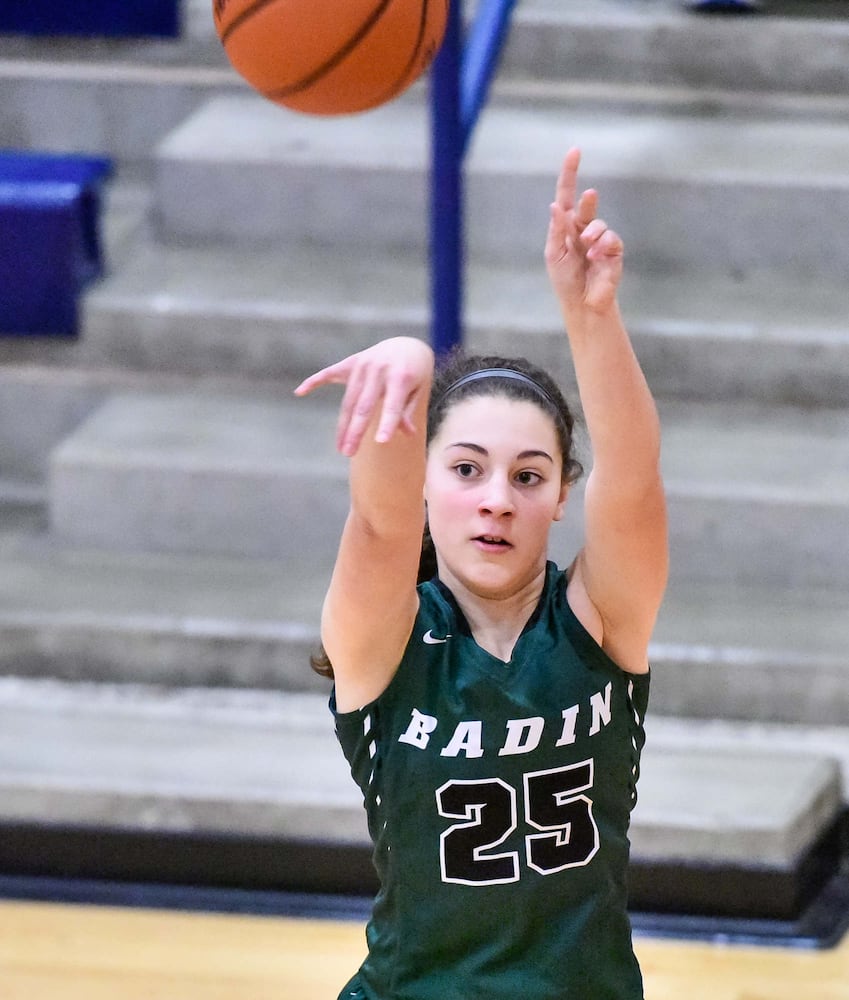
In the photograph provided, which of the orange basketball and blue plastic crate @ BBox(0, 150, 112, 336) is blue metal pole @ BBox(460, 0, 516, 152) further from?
blue plastic crate @ BBox(0, 150, 112, 336)

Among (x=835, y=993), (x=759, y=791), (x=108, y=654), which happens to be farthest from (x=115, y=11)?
(x=835, y=993)

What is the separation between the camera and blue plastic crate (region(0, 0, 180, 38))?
4129 millimetres

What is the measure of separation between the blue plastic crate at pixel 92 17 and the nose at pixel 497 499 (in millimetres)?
2960

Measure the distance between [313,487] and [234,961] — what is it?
1034 mm

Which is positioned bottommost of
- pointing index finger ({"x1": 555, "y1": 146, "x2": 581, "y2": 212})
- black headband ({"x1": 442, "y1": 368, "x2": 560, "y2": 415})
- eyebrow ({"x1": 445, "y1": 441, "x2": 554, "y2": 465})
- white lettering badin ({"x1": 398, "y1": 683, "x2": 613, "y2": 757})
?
white lettering badin ({"x1": 398, "y1": 683, "x2": 613, "y2": 757})

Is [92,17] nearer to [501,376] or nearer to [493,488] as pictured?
[501,376]

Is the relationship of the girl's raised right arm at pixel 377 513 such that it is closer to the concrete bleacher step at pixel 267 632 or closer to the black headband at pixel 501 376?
the black headband at pixel 501 376

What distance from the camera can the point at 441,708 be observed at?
153 centimetres

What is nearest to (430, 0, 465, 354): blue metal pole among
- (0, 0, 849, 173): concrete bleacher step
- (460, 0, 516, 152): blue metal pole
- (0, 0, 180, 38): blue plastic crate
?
(460, 0, 516, 152): blue metal pole

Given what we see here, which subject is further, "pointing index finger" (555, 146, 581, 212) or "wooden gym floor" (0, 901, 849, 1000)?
"wooden gym floor" (0, 901, 849, 1000)

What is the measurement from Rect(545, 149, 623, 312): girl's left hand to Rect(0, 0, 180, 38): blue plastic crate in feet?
9.60

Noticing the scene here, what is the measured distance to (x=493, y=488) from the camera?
1.47 m

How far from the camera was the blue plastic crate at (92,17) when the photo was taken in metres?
4.13

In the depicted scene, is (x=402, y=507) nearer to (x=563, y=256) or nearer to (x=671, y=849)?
(x=563, y=256)
